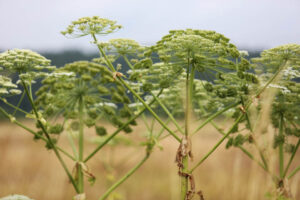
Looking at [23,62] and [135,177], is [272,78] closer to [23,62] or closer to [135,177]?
[23,62]

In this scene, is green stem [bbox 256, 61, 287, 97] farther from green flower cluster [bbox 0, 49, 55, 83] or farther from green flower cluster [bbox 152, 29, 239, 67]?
green flower cluster [bbox 0, 49, 55, 83]

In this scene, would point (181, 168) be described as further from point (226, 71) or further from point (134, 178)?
point (134, 178)

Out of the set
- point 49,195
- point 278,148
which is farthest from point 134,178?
point 278,148

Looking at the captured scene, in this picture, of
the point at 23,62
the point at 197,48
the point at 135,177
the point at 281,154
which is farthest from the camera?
the point at 135,177

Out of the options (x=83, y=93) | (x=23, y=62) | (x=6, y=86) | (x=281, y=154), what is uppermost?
(x=23, y=62)

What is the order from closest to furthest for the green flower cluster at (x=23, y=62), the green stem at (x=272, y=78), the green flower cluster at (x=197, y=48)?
the green flower cluster at (x=197, y=48) < the green stem at (x=272, y=78) < the green flower cluster at (x=23, y=62)

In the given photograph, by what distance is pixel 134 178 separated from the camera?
677 centimetres

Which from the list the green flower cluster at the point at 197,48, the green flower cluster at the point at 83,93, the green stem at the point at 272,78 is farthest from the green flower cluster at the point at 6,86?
the green stem at the point at 272,78

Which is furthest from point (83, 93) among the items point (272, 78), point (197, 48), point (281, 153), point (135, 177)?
point (135, 177)

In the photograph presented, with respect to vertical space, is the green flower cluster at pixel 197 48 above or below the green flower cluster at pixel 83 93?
above

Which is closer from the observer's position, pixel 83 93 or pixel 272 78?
pixel 272 78

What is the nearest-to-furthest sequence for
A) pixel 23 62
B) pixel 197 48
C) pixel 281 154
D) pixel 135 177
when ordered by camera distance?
pixel 197 48
pixel 23 62
pixel 281 154
pixel 135 177

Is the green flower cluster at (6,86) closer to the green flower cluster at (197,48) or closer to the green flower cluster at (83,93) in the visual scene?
the green flower cluster at (83,93)

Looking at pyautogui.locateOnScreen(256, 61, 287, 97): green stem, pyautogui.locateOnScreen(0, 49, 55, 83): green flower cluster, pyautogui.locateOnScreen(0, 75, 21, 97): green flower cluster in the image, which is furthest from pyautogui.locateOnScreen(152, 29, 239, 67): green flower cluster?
pyautogui.locateOnScreen(0, 75, 21, 97): green flower cluster
